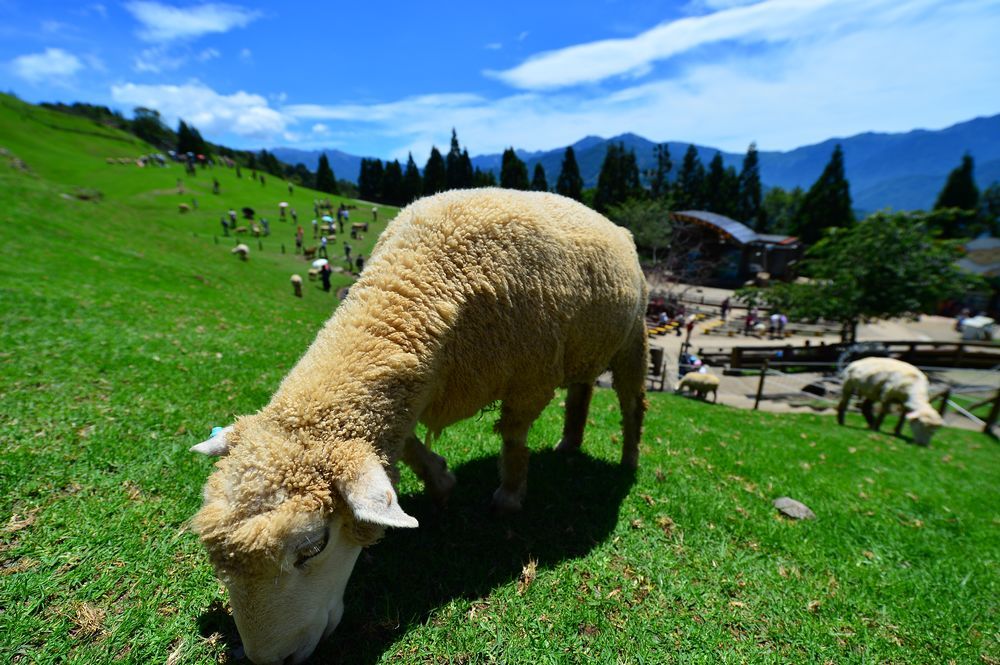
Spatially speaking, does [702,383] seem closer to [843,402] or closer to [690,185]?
[843,402]

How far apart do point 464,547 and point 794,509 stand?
3.94 meters

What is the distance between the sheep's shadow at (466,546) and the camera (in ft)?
9.23

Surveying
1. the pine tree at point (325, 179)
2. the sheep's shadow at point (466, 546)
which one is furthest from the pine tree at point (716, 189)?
the sheep's shadow at point (466, 546)

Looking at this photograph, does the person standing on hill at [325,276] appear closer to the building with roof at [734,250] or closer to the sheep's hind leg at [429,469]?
the sheep's hind leg at [429,469]

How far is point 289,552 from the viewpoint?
6.87 feet

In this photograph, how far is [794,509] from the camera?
4.89 meters

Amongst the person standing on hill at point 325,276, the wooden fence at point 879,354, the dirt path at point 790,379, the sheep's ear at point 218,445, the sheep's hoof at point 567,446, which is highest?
the sheep's ear at point 218,445

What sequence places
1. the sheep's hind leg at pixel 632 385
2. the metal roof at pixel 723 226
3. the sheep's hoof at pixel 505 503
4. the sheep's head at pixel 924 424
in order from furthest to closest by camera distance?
the metal roof at pixel 723 226 < the sheep's head at pixel 924 424 < the sheep's hind leg at pixel 632 385 < the sheep's hoof at pixel 505 503

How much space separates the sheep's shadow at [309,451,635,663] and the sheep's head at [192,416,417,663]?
0.54m

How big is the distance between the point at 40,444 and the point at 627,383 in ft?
18.8

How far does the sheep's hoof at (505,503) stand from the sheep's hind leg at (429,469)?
0.47 meters

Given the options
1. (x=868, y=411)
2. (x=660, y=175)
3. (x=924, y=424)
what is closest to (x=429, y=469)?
(x=924, y=424)

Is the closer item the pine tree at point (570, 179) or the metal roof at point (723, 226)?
the metal roof at point (723, 226)

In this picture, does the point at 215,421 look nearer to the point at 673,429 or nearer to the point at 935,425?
the point at 673,429
